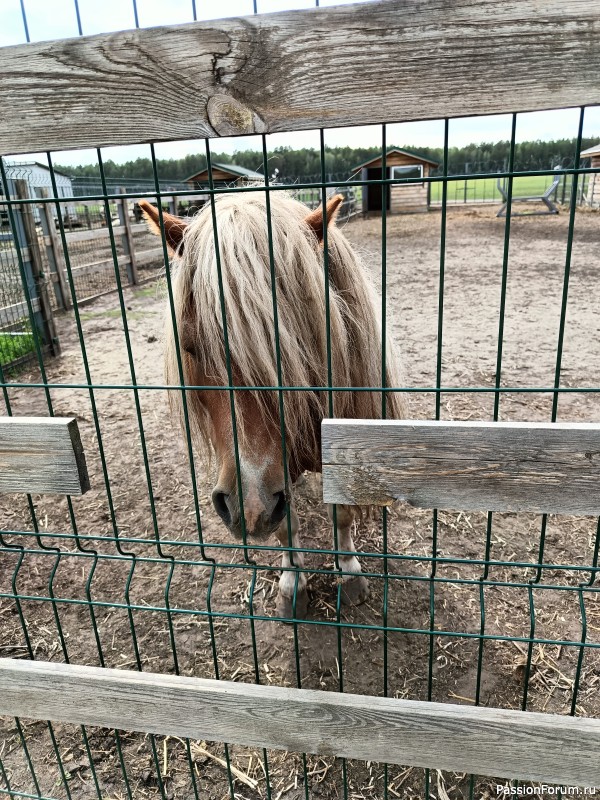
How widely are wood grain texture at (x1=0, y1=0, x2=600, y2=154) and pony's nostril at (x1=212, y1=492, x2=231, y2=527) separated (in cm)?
106

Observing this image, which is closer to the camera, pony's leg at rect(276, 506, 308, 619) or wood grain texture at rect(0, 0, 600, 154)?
wood grain texture at rect(0, 0, 600, 154)

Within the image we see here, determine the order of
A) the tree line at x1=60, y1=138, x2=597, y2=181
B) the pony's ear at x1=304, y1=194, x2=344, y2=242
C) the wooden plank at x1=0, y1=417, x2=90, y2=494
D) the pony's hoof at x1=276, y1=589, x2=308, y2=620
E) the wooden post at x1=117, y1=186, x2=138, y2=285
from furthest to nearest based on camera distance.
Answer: the wooden post at x1=117, y1=186, x2=138, y2=285
the pony's hoof at x1=276, y1=589, x2=308, y2=620
the pony's ear at x1=304, y1=194, x2=344, y2=242
the wooden plank at x1=0, y1=417, x2=90, y2=494
the tree line at x1=60, y1=138, x2=597, y2=181

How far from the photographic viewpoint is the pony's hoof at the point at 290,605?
264cm

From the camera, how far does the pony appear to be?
5.48 feet

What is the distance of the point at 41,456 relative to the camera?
153 centimetres

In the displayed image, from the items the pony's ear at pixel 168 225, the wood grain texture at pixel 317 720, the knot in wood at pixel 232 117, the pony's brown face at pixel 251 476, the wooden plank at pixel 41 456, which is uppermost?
the knot in wood at pixel 232 117

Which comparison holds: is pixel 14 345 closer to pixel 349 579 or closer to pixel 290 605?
pixel 290 605

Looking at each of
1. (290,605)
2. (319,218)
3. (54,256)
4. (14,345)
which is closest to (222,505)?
(319,218)

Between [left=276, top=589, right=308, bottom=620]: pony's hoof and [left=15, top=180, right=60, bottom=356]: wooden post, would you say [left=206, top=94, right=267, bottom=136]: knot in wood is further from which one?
[left=15, top=180, right=60, bottom=356]: wooden post

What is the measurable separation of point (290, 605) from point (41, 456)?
1661 millimetres

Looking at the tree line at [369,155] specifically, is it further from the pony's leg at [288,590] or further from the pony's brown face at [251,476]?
the pony's leg at [288,590]

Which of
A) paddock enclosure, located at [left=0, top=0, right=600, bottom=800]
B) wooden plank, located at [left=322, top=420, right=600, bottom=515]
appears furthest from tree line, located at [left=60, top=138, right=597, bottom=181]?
wooden plank, located at [left=322, top=420, right=600, bottom=515]

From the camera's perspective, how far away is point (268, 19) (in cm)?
112

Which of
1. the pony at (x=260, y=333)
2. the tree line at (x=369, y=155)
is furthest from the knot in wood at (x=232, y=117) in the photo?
the pony at (x=260, y=333)
